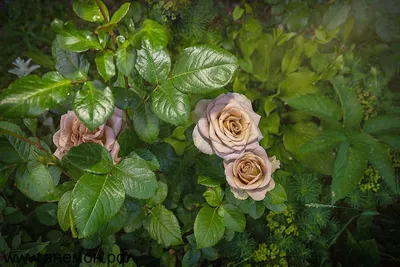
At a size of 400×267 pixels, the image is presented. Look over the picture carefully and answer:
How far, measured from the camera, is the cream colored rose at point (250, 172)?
2.84 ft

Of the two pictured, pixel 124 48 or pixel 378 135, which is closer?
pixel 124 48

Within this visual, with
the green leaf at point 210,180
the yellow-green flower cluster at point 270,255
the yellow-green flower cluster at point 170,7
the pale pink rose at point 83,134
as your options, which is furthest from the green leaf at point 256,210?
the yellow-green flower cluster at point 170,7

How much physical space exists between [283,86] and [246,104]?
0.74m

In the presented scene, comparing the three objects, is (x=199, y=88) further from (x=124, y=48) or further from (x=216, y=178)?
(x=216, y=178)

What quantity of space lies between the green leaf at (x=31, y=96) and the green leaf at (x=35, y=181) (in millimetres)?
260

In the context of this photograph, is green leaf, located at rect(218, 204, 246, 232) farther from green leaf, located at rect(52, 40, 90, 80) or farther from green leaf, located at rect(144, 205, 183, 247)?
green leaf, located at rect(52, 40, 90, 80)

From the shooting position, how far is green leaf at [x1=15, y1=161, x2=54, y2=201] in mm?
845

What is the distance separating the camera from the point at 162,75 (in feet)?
2.55

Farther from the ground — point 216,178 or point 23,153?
point 23,153

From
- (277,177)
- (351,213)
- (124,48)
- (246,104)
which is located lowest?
(351,213)

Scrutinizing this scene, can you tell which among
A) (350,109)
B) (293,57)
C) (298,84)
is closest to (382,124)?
(350,109)

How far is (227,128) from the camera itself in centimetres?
81

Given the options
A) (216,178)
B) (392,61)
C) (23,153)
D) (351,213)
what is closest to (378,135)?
(351,213)

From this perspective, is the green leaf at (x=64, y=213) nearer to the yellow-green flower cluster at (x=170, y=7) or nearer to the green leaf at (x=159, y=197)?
the green leaf at (x=159, y=197)
